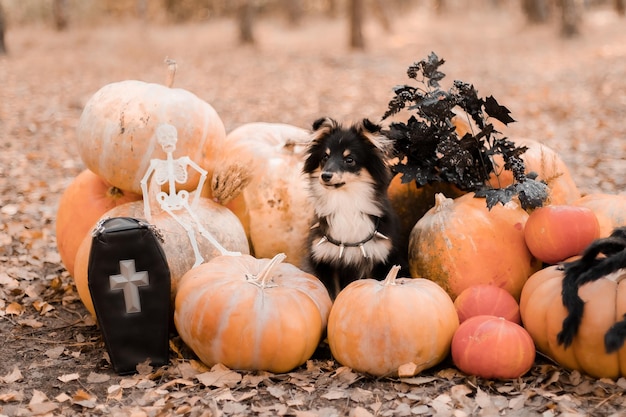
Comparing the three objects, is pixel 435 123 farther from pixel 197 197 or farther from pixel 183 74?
pixel 183 74

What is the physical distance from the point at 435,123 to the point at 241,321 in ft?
6.02

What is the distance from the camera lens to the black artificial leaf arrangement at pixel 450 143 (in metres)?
4.07

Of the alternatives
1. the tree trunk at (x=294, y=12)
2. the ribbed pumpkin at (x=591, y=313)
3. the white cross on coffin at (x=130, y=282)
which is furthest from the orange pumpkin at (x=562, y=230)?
the tree trunk at (x=294, y=12)

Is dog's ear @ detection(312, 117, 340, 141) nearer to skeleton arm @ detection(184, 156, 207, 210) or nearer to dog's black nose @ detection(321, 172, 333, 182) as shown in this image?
dog's black nose @ detection(321, 172, 333, 182)

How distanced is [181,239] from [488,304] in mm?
1852

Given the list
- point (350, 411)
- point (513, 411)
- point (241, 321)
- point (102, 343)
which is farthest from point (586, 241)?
point (102, 343)

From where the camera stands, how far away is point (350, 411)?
304 cm

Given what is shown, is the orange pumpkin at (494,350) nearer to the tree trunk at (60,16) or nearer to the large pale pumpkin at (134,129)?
the large pale pumpkin at (134,129)

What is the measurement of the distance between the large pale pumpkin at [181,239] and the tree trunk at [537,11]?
1952 centimetres

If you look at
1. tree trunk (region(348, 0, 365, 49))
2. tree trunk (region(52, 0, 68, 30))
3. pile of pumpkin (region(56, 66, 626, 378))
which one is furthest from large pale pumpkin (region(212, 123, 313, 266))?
tree trunk (region(52, 0, 68, 30))

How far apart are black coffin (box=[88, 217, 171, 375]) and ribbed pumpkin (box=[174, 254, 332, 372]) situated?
145mm

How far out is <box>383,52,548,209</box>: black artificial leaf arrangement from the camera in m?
4.07

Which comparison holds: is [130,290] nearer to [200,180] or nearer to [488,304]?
[200,180]

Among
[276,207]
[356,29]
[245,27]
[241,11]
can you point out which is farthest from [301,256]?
[241,11]
